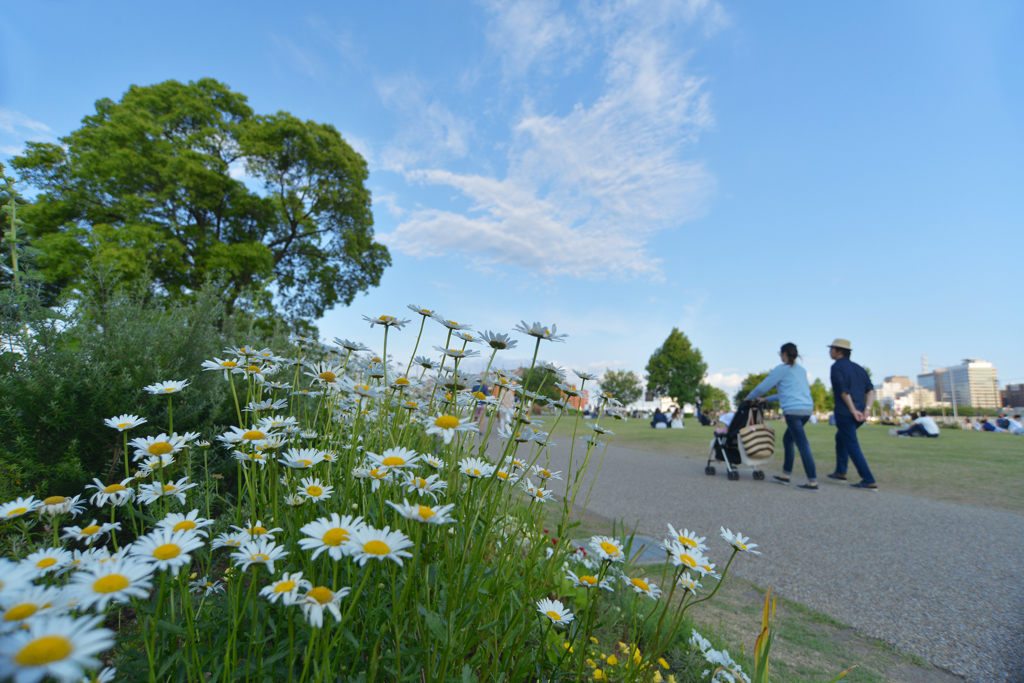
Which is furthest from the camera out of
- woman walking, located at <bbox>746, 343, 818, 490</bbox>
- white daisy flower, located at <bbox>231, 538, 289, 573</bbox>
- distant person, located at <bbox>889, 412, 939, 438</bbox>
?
distant person, located at <bbox>889, 412, 939, 438</bbox>

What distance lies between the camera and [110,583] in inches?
28.9

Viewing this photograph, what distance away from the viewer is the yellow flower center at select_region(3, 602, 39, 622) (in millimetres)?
593

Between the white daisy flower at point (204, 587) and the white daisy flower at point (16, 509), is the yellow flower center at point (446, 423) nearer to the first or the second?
the white daisy flower at point (204, 587)

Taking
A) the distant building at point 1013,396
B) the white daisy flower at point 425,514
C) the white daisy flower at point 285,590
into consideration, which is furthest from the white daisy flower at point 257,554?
the distant building at point 1013,396

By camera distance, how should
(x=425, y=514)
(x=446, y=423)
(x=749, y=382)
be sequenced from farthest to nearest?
(x=749, y=382), (x=446, y=423), (x=425, y=514)

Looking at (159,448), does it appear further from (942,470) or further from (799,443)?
(942,470)

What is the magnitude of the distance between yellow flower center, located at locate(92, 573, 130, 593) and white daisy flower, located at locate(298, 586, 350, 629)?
0.28 metres

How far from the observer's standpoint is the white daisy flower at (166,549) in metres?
0.81

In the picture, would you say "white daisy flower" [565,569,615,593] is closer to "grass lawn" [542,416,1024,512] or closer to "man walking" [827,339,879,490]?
"grass lawn" [542,416,1024,512]

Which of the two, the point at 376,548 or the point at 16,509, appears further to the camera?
the point at 16,509

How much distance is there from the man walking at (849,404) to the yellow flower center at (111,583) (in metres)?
7.02

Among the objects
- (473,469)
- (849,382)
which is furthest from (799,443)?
(473,469)

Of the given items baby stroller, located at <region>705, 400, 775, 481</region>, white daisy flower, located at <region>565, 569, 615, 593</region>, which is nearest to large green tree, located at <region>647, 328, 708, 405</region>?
baby stroller, located at <region>705, 400, 775, 481</region>

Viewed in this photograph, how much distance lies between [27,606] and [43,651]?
0.52 ft
